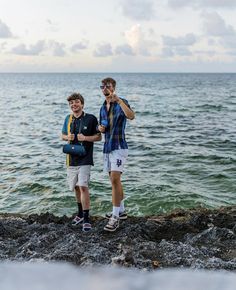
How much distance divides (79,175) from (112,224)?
938mm

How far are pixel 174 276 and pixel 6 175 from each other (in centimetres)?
974

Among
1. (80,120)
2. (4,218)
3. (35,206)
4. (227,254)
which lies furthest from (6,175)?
(227,254)

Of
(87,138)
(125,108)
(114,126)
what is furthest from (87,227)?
(125,108)

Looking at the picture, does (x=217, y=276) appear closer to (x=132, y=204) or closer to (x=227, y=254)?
(x=227, y=254)

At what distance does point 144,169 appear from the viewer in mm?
13953

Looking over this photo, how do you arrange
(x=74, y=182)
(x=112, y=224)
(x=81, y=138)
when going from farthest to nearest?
1. (x=74, y=182)
2. (x=81, y=138)
3. (x=112, y=224)

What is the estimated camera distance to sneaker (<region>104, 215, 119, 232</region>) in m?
6.45

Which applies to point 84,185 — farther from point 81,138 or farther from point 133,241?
point 133,241

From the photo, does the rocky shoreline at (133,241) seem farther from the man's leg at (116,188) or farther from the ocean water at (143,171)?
the ocean water at (143,171)

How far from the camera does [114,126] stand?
21.2ft

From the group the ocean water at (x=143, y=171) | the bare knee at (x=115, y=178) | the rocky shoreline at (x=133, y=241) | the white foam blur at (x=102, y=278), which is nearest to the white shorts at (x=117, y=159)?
the bare knee at (x=115, y=178)

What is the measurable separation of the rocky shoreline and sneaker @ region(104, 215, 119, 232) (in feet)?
0.29

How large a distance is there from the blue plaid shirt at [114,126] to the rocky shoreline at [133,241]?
1.30 metres

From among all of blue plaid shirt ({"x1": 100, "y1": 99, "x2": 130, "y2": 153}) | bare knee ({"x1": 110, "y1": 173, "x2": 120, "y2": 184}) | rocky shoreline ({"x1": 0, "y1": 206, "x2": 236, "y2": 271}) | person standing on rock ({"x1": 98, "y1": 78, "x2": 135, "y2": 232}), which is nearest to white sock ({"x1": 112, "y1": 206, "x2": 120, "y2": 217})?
person standing on rock ({"x1": 98, "y1": 78, "x2": 135, "y2": 232})
